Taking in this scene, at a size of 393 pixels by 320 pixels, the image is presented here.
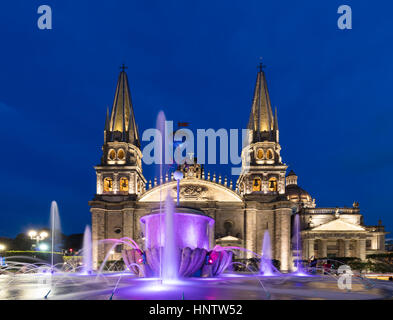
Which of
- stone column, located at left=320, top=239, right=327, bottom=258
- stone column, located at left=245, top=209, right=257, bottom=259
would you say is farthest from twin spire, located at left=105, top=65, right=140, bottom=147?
stone column, located at left=320, top=239, right=327, bottom=258

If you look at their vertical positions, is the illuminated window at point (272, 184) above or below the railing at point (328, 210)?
above

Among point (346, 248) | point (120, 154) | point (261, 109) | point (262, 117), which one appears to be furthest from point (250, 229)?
point (120, 154)

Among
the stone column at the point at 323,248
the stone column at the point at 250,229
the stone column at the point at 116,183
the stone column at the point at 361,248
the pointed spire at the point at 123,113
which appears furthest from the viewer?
the pointed spire at the point at 123,113

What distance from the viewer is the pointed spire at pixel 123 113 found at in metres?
52.0

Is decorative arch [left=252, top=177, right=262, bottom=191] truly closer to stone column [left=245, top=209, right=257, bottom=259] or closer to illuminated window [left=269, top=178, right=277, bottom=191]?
illuminated window [left=269, top=178, right=277, bottom=191]

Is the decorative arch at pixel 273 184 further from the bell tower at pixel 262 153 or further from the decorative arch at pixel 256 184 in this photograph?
the decorative arch at pixel 256 184

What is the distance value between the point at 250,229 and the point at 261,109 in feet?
53.6

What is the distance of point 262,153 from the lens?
168 ft

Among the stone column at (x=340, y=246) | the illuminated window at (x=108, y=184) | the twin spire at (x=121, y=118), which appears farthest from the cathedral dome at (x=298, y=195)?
the illuminated window at (x=108, y=184)

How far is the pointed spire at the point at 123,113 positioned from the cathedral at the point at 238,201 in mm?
132

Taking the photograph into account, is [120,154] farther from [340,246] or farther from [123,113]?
[340,246]

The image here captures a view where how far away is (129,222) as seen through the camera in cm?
4778

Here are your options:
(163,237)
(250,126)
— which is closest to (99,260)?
(250,126)

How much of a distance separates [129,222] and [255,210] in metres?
15.6
